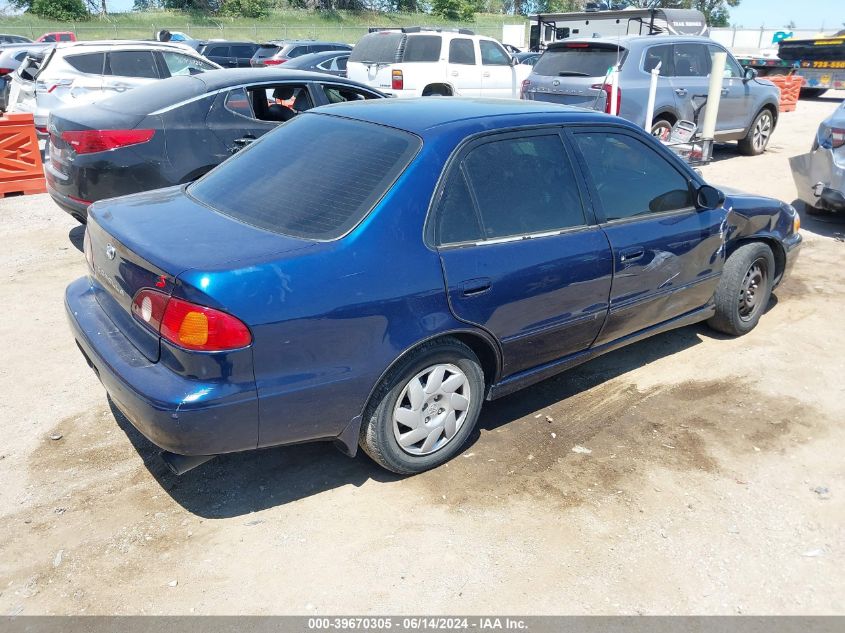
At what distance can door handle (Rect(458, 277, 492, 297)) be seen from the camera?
10.9 feet

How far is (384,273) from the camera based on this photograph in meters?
3.07

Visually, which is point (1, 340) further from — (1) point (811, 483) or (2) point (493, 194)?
(1) point (811, 483)

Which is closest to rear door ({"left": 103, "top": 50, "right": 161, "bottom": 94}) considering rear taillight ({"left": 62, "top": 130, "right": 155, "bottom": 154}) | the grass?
rear taillight ({"left": 62, "top": 130, "right": 155, "bottom": 154})

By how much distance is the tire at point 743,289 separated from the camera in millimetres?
4926

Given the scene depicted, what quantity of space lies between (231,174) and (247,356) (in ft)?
4.79

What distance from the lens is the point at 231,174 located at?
388cm

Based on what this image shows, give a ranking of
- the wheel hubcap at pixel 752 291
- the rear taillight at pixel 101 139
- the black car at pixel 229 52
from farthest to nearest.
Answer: the black car at pixel 229 52 → the rear taillight at pixel 101 139 → the wheel hubcap at pixel 752 291

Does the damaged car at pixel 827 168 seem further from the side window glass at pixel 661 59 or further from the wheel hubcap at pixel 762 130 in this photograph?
the wheel hubcap at pixel 762 130

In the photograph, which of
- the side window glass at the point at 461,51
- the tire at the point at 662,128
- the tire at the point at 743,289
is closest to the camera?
the tire at the point at 743,289

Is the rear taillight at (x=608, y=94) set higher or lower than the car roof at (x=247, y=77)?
lower

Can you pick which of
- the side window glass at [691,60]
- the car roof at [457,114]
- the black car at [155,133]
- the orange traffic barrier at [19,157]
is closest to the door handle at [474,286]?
the car roof at [457,114]

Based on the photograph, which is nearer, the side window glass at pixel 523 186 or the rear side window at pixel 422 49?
the side window glass at pixel 523 186

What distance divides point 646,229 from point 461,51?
35.1 feet

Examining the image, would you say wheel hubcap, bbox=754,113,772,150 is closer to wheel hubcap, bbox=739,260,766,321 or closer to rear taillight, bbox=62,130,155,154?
wheel hubcap, bbox=739,260,766,321
